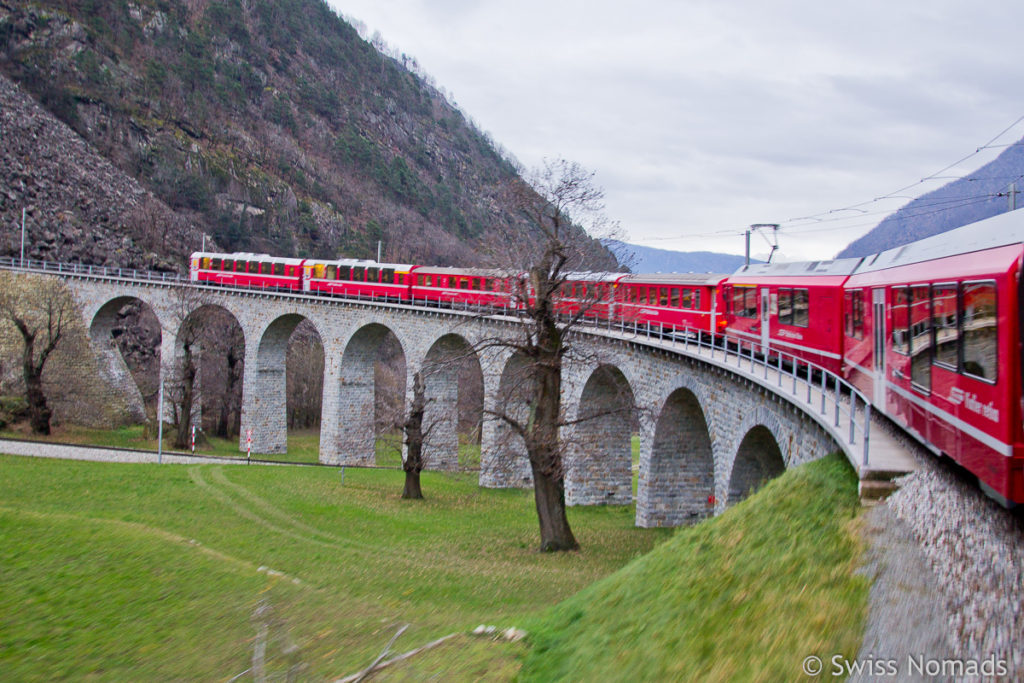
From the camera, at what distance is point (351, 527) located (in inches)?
904

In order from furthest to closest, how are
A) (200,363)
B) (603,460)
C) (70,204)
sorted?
(70,204), (200,363), (603,460)

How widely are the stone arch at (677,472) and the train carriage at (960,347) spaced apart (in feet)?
33.0

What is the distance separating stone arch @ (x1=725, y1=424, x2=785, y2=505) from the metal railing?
5.05ft

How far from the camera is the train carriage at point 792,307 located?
16719 millimetres

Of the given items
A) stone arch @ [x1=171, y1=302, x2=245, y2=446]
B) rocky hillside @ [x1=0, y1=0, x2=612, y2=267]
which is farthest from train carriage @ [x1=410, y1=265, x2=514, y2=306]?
rocky hillside @ [x1=0, y1=0, x2=612, y2=267]

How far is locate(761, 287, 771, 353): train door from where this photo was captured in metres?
20.3

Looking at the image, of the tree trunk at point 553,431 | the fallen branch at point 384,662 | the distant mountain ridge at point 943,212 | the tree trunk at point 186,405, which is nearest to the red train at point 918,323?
the tree trunk at point 553,431

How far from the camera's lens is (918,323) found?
10.4 m

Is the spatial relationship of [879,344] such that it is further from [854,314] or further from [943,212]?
[943,212]

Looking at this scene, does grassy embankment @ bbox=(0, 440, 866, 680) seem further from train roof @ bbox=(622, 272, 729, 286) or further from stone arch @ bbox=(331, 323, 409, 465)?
stone arch @ bbox=(331, 323, 409, 465)

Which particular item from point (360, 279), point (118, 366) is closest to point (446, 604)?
point (360, 279)

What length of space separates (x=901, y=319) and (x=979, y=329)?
3338 millimetres

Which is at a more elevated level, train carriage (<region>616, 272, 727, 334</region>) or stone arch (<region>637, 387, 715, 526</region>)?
train carriage (<region>616, 272, 727, 334</region>)

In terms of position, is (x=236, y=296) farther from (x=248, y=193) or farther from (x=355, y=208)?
(x=355, y=208)
